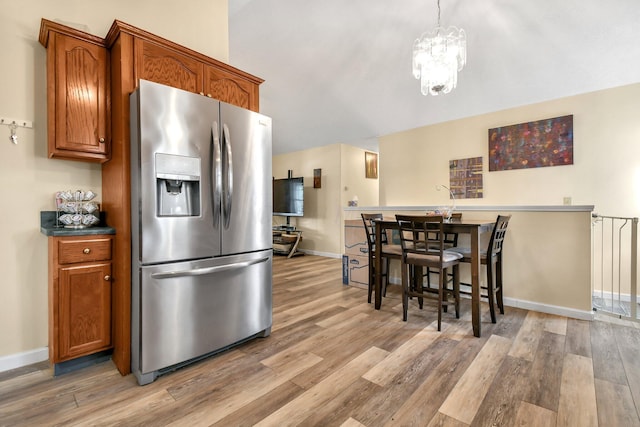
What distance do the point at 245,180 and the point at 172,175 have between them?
0.49 meters

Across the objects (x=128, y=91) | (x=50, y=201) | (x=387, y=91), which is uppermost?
(x=387, y=91)

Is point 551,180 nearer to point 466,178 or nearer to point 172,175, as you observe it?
point 466,178

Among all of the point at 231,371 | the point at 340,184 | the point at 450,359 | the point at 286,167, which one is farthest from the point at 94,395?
the point at 286,167

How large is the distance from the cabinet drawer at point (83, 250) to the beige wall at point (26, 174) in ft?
1.33

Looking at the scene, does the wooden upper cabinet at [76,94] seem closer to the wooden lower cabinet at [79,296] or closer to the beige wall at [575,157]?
the wooden lower cabinet at [79,296]

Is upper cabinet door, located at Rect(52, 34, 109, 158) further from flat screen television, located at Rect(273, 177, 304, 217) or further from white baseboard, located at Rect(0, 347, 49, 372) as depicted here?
flat screen television, located at Rect(273, 177, 304, 217)

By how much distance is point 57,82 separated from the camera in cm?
178

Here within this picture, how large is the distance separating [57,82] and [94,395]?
186 centimetres

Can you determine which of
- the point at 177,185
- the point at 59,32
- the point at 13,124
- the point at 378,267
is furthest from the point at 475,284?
the point at 13,124

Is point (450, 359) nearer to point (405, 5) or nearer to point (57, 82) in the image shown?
point (57, 82)

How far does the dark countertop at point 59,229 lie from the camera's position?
1.74 meters

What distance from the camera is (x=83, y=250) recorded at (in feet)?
5.95

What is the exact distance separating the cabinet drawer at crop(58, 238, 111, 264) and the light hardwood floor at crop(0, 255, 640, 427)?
0.72 meters

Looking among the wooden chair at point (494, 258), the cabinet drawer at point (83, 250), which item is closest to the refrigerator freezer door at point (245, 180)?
the cabinet drawer at point (83, 250)
